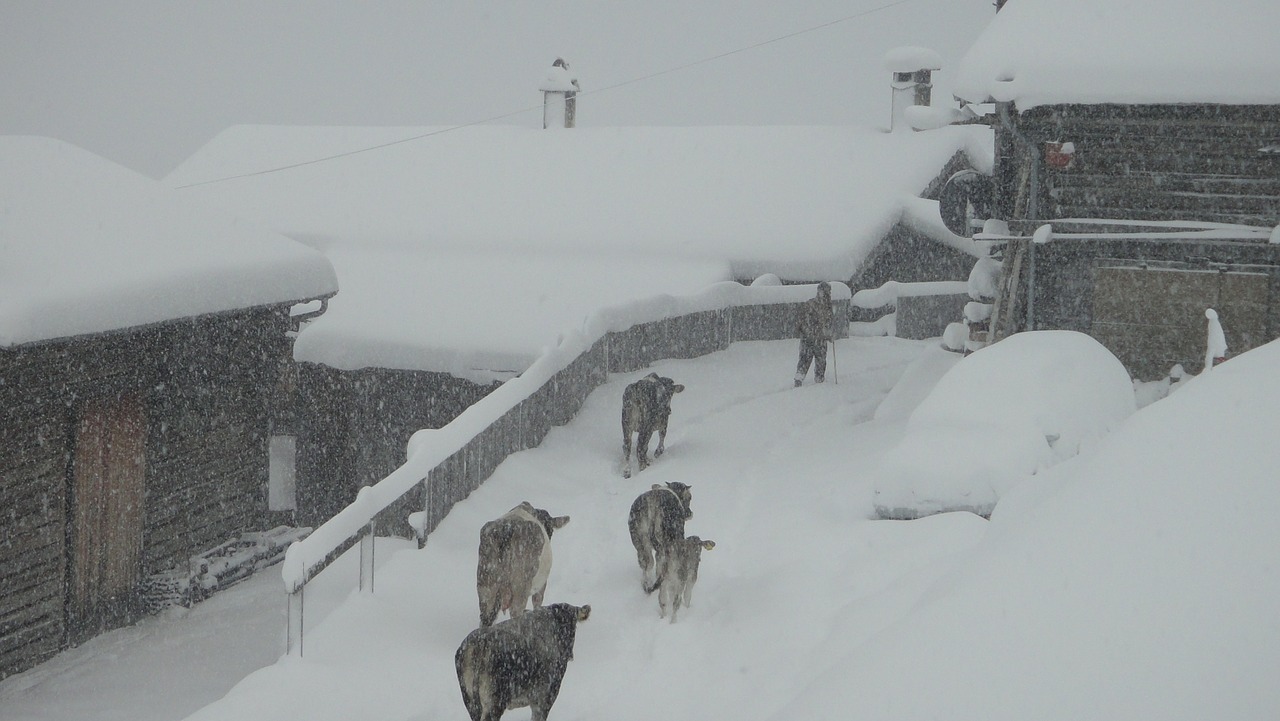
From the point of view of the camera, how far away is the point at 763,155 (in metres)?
26.5

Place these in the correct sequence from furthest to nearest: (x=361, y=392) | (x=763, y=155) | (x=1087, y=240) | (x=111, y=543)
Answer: (x=763, y=155), (x=361, y=392), (x=1087, y=240), (x=111, y=543)

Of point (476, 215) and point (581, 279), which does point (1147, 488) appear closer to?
point (581, 279)

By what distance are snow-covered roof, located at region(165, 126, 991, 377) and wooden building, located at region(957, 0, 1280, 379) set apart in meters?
6.51

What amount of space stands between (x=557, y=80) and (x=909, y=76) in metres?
9.39

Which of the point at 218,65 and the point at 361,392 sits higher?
the point at 218,65

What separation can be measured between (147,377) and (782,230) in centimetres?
1316

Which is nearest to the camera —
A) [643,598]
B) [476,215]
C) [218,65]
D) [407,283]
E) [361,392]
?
[643,598]

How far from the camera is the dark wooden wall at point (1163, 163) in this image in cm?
1367

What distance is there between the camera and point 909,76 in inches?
1034

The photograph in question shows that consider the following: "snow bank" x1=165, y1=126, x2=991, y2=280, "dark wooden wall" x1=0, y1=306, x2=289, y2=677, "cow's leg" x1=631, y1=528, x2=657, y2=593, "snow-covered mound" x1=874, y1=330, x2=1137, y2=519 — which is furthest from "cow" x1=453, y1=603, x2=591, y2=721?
"snow bank" x1=165, y1=126, x2=991, y2=280

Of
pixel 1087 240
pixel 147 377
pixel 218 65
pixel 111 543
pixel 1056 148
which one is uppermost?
pixel 218 65

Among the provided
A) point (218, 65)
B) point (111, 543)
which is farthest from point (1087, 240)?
point (218, 65)

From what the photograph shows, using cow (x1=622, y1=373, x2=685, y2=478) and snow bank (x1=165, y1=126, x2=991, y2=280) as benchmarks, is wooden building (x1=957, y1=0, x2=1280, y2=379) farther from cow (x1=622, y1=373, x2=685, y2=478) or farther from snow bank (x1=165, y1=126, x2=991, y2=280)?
snow bank (x1=165, y1=126, x2=991, y2=280)

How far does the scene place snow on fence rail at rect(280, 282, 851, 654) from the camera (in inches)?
324
